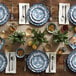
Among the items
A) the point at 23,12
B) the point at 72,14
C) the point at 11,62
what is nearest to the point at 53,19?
the point at 72,14

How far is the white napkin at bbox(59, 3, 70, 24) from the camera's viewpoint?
3260 mm

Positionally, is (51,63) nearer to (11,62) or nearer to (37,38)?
(37,38)

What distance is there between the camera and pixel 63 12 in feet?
10.7

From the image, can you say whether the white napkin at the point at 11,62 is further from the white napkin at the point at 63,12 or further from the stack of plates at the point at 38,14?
the white napkin at the point at 63,12

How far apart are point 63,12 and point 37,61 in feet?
1.99

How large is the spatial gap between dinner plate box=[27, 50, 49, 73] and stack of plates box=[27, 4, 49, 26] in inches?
12.9

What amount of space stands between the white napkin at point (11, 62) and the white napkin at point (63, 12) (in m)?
0.64

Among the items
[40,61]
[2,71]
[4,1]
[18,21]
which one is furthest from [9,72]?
[4,1]

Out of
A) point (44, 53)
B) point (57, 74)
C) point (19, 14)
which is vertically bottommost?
point (57, 74)

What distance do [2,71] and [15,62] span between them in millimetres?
174

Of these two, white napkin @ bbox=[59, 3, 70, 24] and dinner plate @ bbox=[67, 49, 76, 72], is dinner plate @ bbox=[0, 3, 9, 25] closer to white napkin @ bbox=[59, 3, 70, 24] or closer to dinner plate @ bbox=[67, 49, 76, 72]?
white napkin @ bbox=[59, 3, 70, 24]

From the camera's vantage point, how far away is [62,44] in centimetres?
327

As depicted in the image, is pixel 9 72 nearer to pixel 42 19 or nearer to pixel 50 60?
pixel 50 60

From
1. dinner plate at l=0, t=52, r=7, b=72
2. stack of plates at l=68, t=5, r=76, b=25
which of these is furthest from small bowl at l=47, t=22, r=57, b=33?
dinner plate at l=0, t=52, r=7, b=72
